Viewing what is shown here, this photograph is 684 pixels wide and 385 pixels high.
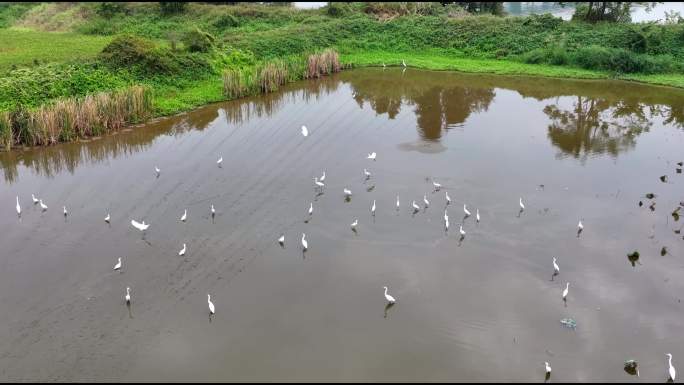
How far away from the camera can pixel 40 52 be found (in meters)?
26.2

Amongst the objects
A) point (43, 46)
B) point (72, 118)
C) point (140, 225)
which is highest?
point (43, 46)

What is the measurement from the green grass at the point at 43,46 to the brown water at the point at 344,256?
28.7ft

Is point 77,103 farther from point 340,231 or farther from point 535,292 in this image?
point 535,292

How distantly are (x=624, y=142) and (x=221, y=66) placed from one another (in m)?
16.4

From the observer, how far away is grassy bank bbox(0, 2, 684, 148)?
21.4 meters

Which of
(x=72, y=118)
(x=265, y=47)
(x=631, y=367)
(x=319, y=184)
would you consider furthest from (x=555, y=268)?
(x=265, y=47)

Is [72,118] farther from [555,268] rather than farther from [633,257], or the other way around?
[633,257]

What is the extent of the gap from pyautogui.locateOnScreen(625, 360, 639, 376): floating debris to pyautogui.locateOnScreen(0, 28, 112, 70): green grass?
21.8 metres

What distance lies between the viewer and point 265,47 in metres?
27.8

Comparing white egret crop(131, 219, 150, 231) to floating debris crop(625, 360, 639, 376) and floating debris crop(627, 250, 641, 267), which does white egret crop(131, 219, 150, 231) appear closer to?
floating debris crop(625, 360, 639, 376)

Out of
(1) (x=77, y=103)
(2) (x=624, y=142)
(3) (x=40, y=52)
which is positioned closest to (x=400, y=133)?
(2) (x=624, y=142)

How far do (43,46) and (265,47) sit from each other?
36.6 ft

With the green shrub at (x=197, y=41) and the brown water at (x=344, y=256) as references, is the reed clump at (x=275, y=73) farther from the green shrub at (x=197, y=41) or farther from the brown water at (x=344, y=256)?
the brown water at (x=344, y=256)

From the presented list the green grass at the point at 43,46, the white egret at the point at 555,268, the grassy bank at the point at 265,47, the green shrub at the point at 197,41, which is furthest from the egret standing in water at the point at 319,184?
the green shrub at the point at 197,41
